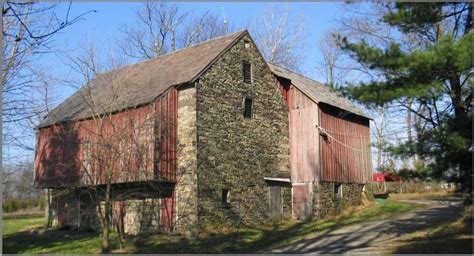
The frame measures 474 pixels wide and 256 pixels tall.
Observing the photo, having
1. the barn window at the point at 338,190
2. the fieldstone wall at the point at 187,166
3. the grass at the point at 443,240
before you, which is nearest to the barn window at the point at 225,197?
the fieldstone wall at the point at 187,166

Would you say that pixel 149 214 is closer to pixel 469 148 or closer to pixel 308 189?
pixel 308 189

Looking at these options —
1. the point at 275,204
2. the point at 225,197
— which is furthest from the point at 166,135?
the point at 275,204

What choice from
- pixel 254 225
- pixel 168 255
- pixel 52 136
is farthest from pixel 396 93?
pixel 52 136

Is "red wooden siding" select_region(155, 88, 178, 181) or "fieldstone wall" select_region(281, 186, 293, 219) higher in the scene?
"red wooden siding" select_region(155, 88, 178, 181)

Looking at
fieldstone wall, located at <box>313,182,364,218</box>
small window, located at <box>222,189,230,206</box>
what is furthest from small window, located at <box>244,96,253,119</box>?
fieldstone wall, located at <box>313,182,364,218</box>

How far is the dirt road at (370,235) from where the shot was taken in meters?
15.9

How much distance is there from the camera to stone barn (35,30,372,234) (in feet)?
70.3

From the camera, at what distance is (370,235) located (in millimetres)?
18109

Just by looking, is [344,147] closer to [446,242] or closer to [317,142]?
[317,142]

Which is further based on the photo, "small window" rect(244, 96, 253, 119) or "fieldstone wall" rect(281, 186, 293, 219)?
"fieldstone wall" rect(281, 186, 293, 219)

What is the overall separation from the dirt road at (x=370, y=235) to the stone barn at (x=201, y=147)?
4.59m

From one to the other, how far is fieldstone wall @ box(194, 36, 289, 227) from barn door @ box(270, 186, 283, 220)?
42 centimetres

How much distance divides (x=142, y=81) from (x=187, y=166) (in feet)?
20.6

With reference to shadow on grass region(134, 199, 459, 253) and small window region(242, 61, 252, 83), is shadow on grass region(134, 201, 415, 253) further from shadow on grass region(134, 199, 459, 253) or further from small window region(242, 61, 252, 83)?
small window region(242, 61, 252, 83)
